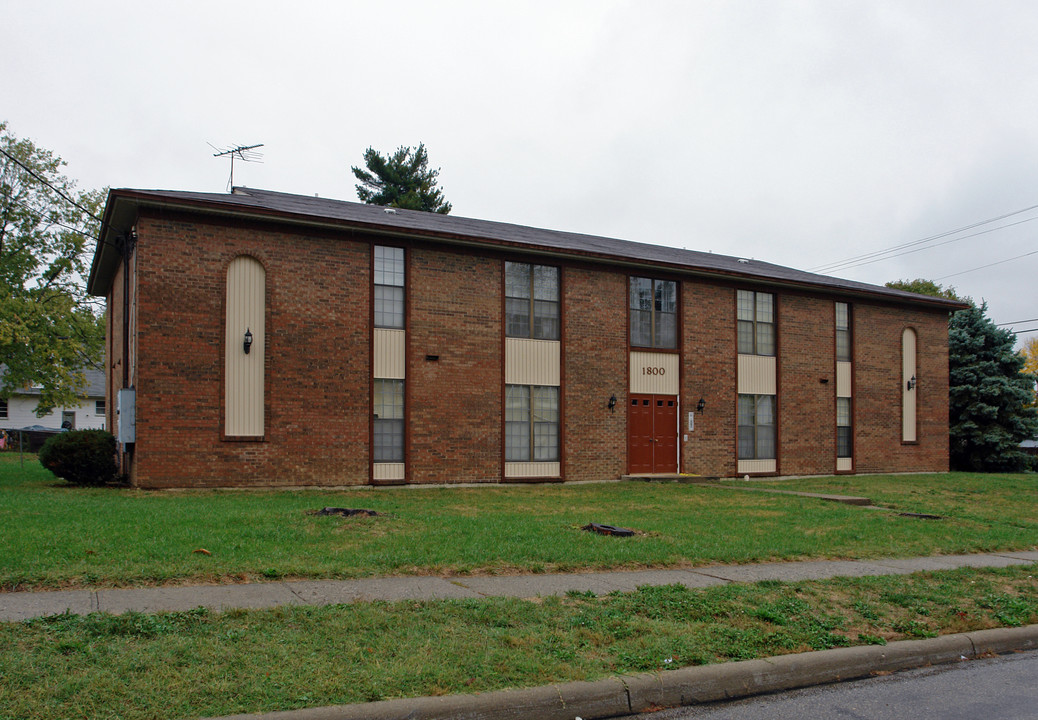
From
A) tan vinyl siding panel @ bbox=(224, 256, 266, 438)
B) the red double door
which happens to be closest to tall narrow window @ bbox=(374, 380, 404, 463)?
tan vinyl siding panel @ bbox=(224, 256, 266, 438)

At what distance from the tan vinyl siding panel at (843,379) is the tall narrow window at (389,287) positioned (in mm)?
14388

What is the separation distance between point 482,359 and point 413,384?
186 cm

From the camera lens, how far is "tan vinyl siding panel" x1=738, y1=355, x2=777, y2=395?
2402cm

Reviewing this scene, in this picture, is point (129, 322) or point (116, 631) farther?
point (129, 322)

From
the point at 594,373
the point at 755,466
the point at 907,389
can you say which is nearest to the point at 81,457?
the point at 594,373

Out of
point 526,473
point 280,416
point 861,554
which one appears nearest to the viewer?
point 861,554

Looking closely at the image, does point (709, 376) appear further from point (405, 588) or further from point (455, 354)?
point (405, 588)

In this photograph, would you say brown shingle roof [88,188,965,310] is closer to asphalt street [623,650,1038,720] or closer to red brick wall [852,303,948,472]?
red brick wall [852,303,948,472]

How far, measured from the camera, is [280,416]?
17.6 metres

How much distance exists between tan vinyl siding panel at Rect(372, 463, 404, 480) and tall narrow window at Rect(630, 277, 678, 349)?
7181 mm

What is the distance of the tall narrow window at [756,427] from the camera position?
24031 mm

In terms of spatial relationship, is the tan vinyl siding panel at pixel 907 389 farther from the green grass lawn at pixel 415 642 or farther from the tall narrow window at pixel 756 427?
the green grass lawn at pixel 415 642

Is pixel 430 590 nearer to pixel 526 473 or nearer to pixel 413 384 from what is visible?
pixel 413 384

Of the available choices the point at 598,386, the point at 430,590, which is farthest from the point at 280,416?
the point at 430,590
